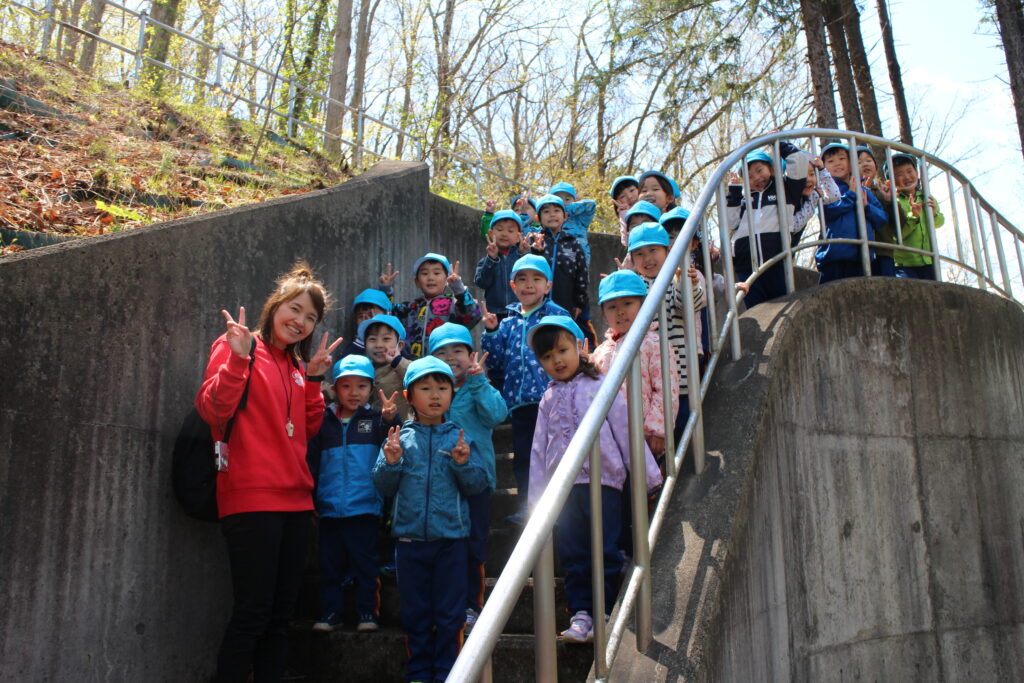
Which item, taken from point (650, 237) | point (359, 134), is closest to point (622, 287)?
point (650, 237)

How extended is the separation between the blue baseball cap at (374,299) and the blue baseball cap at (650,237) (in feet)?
6.07

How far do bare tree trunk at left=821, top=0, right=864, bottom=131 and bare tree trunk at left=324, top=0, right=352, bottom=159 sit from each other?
7.52 m

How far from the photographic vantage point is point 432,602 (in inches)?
142

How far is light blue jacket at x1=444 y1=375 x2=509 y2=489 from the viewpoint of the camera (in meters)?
4.22

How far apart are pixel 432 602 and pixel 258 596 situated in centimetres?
71

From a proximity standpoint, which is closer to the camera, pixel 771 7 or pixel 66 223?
pixel 66 223

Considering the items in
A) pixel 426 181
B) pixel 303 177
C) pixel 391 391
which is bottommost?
pixel 391 391

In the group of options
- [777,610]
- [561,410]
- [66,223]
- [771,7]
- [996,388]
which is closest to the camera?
[777,610]

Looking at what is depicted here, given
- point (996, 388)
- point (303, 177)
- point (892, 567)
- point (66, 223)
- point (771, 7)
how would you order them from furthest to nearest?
point (771, 7), point (303, 177), point (996, 388), point (66, 223), point (892, 567)

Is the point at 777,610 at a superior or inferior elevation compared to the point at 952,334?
inferior

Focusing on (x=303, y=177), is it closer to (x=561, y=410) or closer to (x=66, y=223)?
(x=66, y=223)

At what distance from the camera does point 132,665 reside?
3369 millimetres

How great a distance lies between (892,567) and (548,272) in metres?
2.45

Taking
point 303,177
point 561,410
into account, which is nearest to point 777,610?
point 561,410
